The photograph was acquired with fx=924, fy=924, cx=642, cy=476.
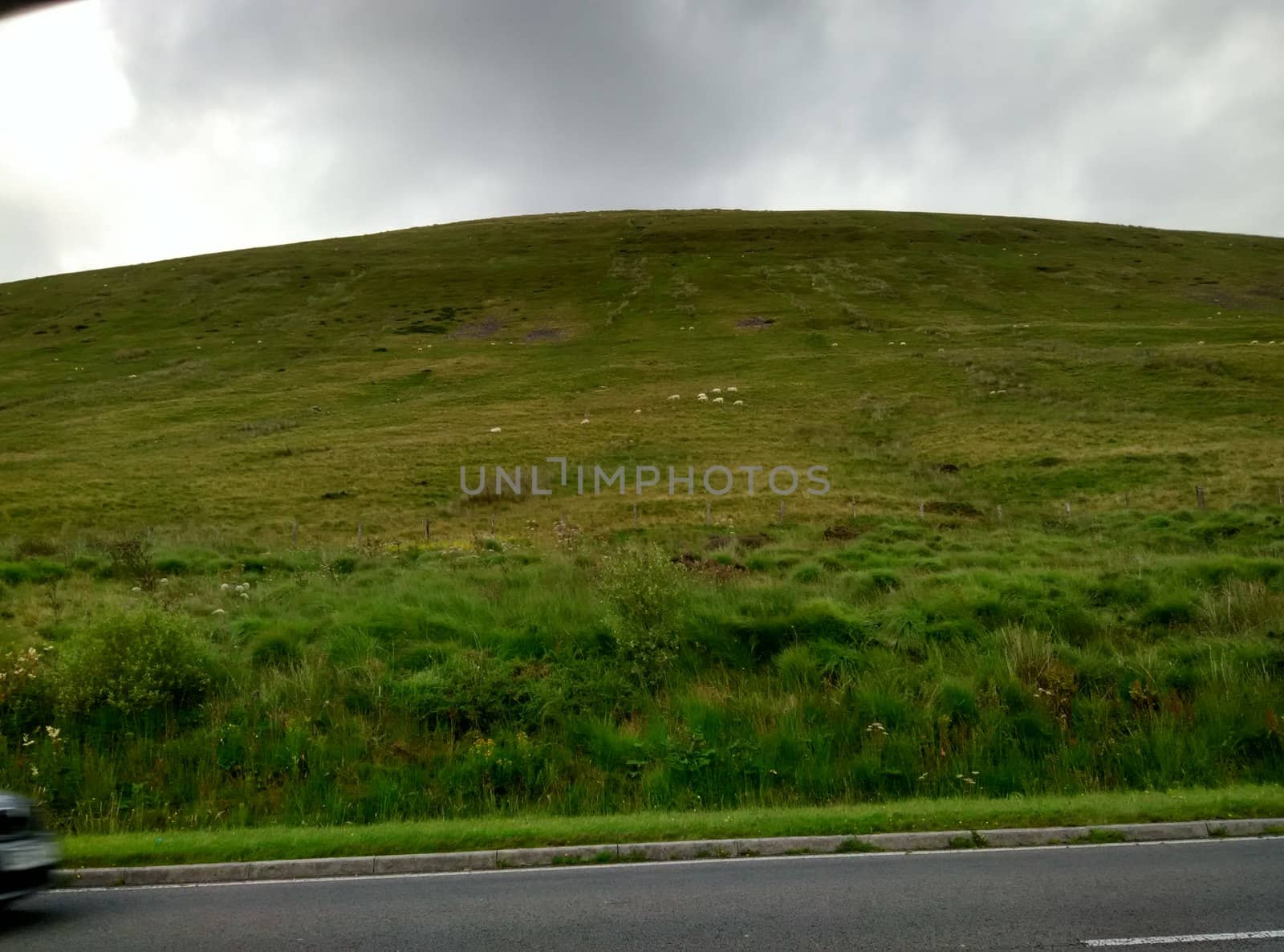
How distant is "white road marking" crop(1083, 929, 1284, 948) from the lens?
21.6 feet

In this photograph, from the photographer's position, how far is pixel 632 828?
10320 millimetres

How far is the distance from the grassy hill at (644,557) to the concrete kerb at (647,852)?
0.60 metres

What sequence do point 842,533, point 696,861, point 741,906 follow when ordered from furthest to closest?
point 842,533, point 696,861, point 741,906

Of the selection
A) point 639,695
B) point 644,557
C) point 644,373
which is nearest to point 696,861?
point 639,695

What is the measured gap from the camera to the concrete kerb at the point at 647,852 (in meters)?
9.41

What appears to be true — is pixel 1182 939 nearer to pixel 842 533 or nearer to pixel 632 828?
pixel 632 828

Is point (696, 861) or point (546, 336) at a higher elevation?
point (546, 336)

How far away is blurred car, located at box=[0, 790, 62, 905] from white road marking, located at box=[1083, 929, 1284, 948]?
8.28m

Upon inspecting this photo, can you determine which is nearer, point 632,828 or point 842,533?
point 632,828

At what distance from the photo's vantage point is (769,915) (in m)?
7.42

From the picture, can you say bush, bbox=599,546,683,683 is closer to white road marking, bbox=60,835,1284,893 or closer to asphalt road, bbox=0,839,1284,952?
white road marking, bbox=60,835,1284,893

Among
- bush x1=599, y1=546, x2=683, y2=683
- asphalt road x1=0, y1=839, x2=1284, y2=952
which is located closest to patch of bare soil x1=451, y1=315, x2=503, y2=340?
bush x1=599, y1=546, x2=683, y2=683

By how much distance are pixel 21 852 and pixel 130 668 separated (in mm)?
6860

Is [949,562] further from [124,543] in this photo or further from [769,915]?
[124,543]
